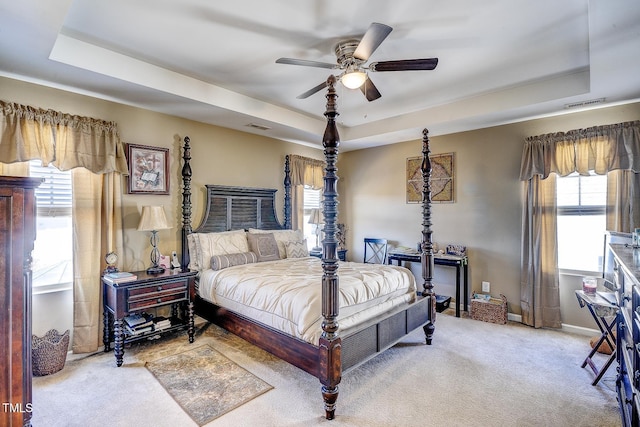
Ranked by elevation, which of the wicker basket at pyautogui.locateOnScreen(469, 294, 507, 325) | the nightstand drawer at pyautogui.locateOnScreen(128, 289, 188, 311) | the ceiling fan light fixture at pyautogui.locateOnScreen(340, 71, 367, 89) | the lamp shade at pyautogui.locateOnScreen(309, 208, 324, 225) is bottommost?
the wicker basket at pyautogui.locateOnScreen(469, 294, 507, 325)

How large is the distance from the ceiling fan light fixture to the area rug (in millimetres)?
2589

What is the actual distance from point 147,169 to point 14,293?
96.4 inches

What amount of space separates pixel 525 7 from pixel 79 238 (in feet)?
13.8

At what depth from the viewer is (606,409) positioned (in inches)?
85.9

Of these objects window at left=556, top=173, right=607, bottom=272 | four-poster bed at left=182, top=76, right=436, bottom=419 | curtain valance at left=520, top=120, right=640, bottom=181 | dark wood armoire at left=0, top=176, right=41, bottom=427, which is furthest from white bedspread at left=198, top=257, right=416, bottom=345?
curtain valance at left=520, top=120, right=640, bottom=181

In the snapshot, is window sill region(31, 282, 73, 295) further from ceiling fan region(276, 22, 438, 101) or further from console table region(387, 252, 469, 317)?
console table region(387, 252, 469, 317)

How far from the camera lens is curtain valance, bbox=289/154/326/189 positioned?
5113mm

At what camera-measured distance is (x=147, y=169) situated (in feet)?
11.5

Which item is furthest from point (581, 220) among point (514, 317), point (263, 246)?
point (263, 246)

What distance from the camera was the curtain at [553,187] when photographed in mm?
3209

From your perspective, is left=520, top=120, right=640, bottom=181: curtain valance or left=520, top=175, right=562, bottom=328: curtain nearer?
left=520, top=120, right=640, bottom=181: curtain valance

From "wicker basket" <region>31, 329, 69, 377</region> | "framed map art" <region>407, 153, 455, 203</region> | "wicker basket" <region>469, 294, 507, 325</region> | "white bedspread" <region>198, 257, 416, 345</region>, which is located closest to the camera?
"white bedspread" <region>198, 257, 416, 345</region>

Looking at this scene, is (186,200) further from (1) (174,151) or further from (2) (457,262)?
(2) (457,262)

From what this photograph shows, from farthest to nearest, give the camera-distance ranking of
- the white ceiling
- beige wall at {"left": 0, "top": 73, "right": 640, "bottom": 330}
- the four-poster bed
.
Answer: beige wall at {"left": 0, "top": 73, "right": 640, "bottom": 330} → the four-poster bed → the white ceiling
